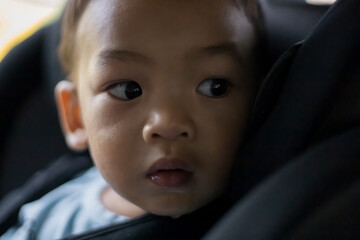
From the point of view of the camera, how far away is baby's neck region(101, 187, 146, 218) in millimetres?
957

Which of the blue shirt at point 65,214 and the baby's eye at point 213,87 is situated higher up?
the baby's eye at point 213,87

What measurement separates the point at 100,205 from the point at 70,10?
42 cm

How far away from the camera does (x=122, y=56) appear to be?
767 mm

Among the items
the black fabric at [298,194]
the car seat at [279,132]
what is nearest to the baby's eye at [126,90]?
the car seat at [279,132]

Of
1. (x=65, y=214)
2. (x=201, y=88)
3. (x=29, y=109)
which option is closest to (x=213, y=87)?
(x=201, y=88)

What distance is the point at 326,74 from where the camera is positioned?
55cm

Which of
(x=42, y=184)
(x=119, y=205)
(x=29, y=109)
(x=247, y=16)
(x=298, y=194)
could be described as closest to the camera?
(x=298, y=194)

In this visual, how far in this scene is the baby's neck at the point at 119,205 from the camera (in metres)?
0.96

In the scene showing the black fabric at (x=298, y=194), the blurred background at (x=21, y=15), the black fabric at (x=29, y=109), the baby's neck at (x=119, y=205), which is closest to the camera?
the black fabric at (x=298, y=194)

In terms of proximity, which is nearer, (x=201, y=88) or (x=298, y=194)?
(x=298, y=194)

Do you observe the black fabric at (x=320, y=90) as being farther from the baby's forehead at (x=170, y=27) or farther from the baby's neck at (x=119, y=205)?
the baby's neck at (x=119, y=205)

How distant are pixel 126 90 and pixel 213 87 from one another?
0.15 m

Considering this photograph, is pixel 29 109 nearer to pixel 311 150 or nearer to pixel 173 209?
pixel 173 209

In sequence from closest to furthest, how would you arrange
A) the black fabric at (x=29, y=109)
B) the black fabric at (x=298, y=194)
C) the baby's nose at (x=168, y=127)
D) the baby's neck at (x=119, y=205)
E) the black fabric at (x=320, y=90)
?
1. the black fabric at (x=298, y=194)
2. the black fabric at (x=320, y=90)
3. the baby's nose at (x=168, y=127)
4. the baby's neck at (x=119, y=205)
5. the black fabric at (x=29, y=109)
